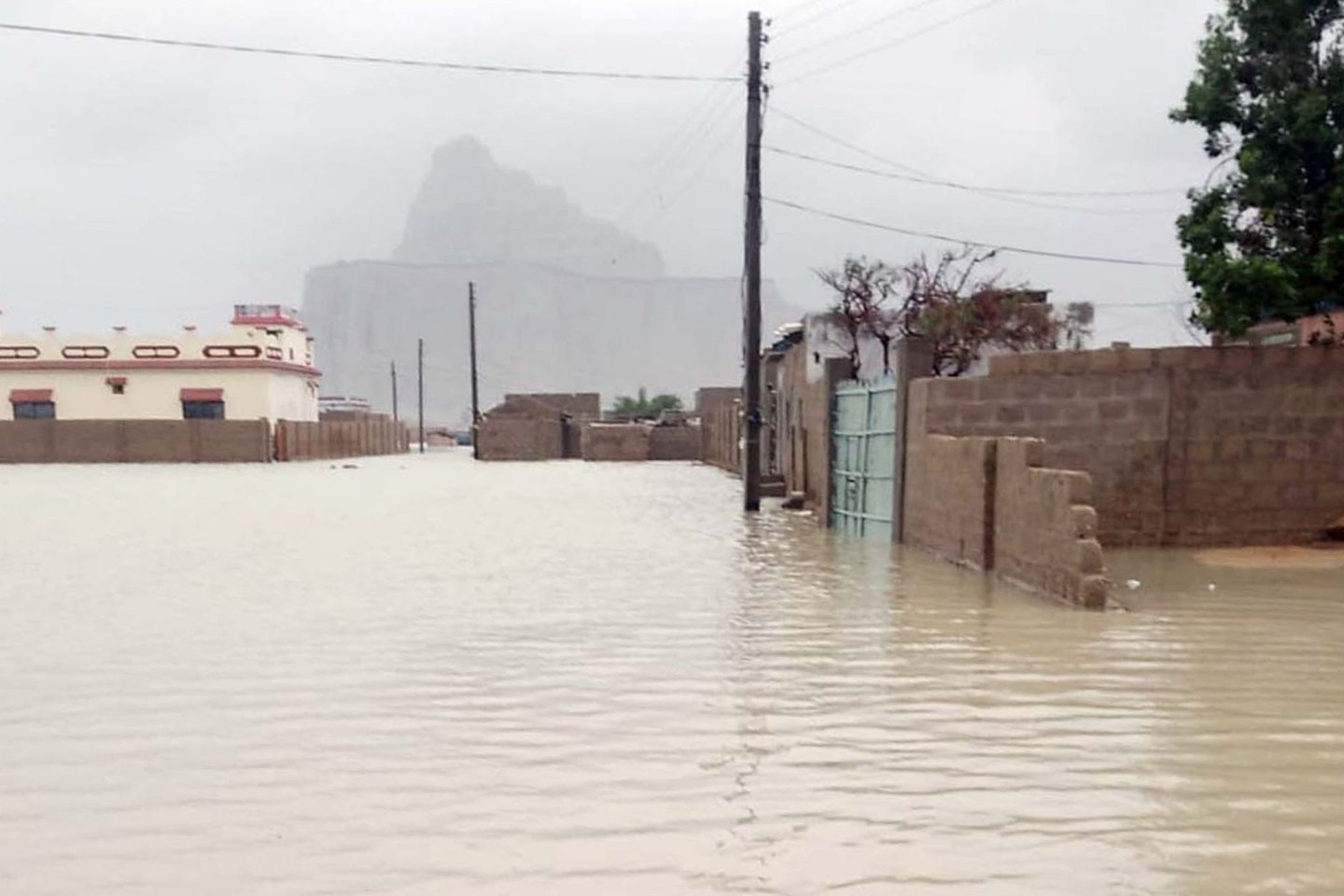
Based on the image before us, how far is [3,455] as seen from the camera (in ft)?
149

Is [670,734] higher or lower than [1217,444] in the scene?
lower

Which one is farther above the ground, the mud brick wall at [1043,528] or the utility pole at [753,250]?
the utility pole at [753,250]

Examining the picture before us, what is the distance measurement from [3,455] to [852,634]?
1830 inches

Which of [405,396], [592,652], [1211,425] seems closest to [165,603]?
[592,652]

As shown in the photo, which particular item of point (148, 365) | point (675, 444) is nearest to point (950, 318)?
point (675, 444)

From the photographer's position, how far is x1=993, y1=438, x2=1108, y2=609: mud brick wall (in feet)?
28.4

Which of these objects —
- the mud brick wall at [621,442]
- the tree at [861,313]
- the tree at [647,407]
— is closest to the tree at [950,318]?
the tree at [861,313]

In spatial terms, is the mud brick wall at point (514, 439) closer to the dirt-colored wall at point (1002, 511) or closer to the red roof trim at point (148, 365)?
the red roof trim at point (148, 365)

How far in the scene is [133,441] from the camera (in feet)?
147

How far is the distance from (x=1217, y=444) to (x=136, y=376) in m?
50.3

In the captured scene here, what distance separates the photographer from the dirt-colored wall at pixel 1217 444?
38.6 feet

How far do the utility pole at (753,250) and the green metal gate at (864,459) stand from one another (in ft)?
10.5

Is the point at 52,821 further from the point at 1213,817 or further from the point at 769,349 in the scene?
the point at 769,349

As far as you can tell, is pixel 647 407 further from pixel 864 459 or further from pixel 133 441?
pixel 864 459
